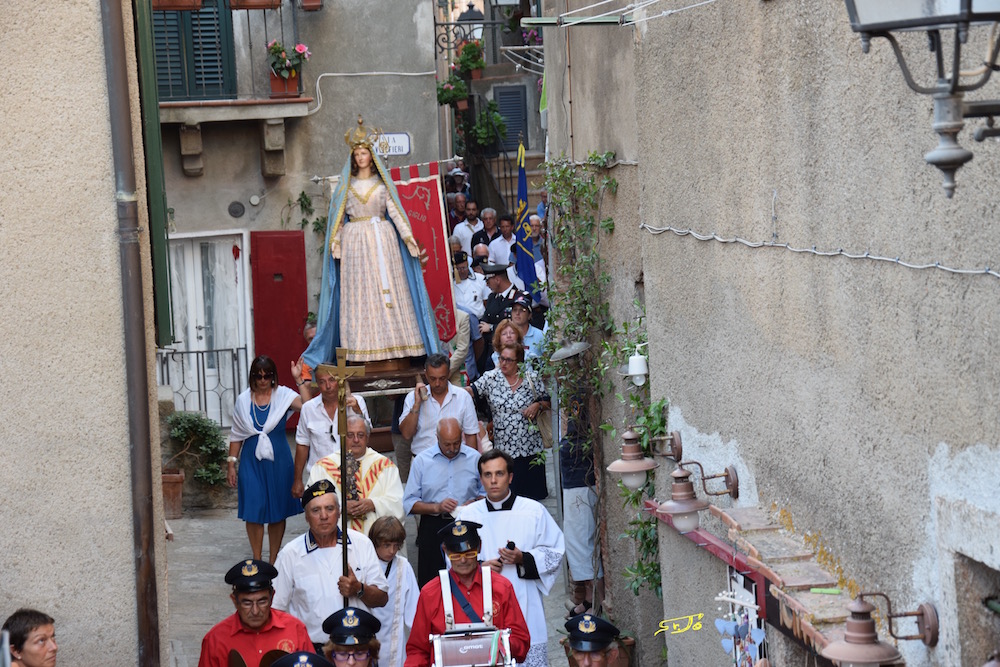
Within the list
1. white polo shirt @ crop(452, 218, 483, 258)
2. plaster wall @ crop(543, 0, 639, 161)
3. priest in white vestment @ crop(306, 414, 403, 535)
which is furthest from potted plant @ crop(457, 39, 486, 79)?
priest in white vestment @ crop(306, 414, 403, 535)

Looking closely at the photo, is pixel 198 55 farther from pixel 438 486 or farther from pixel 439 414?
pixel 438 486

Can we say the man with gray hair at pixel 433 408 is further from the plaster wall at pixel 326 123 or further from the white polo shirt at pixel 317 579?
the plaster wall at pixel 326 123

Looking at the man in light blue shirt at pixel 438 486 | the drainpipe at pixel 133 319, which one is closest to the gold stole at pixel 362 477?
the man in light blue shirt at pixel 438 486

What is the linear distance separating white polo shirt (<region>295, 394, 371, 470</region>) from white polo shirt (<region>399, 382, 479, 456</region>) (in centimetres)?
52

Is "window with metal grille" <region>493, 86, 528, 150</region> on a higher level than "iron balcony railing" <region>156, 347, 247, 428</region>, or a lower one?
higher

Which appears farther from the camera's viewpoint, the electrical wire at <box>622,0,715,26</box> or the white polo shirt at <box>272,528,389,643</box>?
the white polo shirt at <box>272,528,389,643</box>

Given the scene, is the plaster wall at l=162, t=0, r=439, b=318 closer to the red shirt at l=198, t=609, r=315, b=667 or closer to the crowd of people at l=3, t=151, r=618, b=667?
the crowd of people at l=3, t=151, r=618, b=667

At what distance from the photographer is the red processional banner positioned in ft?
47.3

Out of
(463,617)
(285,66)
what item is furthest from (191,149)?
(463,617)

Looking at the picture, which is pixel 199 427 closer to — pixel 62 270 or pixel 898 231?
pixel 62 270

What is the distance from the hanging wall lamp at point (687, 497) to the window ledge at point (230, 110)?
1016 centimetres

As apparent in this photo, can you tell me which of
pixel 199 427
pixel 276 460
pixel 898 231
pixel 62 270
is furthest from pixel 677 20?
pixel 199 427

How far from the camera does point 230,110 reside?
15742mm

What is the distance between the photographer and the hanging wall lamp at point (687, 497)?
22.2 ft
